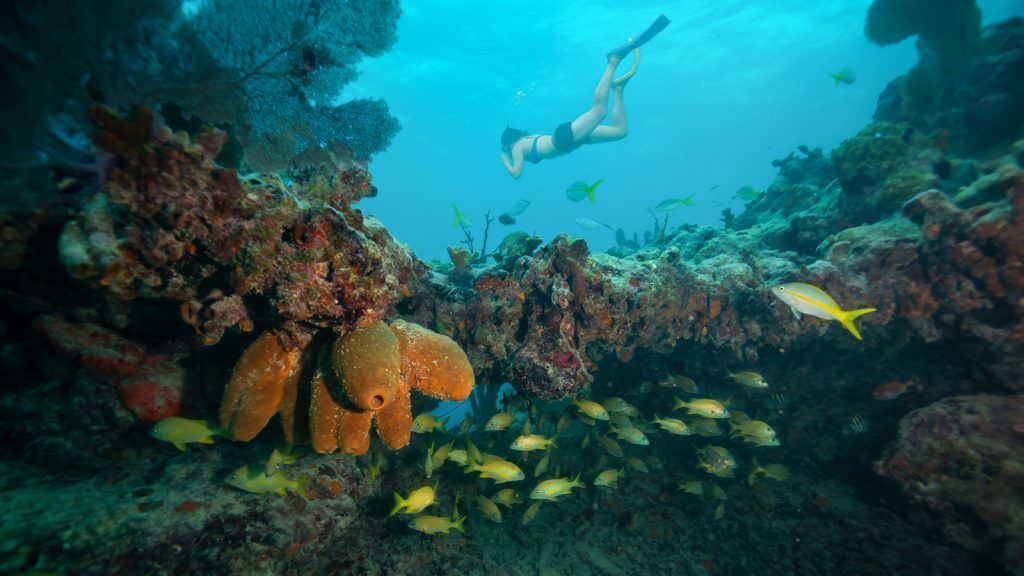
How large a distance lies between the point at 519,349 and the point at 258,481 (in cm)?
304

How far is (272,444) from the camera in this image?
14.1 feet

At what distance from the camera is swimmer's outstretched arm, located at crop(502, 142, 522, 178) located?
1914 cm

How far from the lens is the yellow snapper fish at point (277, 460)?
3.51m

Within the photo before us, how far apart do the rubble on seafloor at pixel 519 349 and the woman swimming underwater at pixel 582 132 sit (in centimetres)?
978

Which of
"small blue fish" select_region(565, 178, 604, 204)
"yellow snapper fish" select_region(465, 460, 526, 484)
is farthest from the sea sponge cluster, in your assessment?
"small blue fish" select_region(565, 178, 604, 204)

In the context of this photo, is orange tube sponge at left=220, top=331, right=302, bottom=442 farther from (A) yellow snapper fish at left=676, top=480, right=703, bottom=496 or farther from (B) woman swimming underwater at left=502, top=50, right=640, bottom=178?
(B) woman swimming underwater at left=502, top=50, right=640, bottom=178

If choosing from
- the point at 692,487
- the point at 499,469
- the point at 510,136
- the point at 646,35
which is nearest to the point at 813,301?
the point at 499,469

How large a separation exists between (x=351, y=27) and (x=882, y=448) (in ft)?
33.4

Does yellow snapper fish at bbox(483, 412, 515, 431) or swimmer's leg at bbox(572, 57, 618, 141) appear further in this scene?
swimmer's leg at bbox(572, 57, 618, 141)

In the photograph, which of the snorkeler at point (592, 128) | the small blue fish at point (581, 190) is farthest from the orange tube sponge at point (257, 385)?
the snorkeler at point (592, 128)

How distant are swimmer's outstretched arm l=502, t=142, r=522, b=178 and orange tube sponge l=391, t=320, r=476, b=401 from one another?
17316 millimetres

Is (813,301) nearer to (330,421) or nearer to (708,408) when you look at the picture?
(708,408)

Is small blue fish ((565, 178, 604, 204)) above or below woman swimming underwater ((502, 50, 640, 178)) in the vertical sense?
below

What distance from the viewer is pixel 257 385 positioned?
9.30 feet
